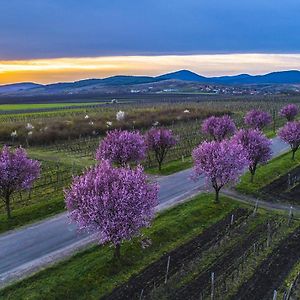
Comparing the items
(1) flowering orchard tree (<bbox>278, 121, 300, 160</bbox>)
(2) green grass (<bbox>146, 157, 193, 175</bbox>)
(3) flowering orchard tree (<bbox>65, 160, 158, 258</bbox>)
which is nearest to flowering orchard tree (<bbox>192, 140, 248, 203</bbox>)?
(2) green grass (<bbox>146, 157, 193, 175</bbox>)

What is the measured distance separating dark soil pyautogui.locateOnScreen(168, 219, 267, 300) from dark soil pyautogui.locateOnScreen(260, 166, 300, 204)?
1078 cm

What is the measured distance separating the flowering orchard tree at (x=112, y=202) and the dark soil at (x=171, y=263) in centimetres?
280

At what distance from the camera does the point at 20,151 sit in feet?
125

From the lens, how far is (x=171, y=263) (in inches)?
1161

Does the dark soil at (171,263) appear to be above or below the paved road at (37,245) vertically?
below

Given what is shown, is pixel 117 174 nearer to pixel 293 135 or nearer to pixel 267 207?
pixel 267 207

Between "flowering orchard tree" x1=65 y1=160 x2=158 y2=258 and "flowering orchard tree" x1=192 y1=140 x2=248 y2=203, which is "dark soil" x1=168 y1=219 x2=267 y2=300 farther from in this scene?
"flowering orchard tree" x1=192 y1=140 x2=248 y2=203

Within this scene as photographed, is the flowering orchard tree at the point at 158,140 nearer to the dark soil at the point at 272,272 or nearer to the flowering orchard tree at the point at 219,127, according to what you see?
the flowering orchard tree at the point at 219,127

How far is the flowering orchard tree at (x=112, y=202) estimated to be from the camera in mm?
26016

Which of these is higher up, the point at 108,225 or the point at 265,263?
the point at 108,225

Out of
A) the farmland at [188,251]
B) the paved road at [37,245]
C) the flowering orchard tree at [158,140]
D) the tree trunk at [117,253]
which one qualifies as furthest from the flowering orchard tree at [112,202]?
the flowering orchard tree at [158,140]

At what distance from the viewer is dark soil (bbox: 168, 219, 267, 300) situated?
25.5 metres

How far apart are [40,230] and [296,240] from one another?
66.8 feet

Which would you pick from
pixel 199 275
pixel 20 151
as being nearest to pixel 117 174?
pixel 199 275
